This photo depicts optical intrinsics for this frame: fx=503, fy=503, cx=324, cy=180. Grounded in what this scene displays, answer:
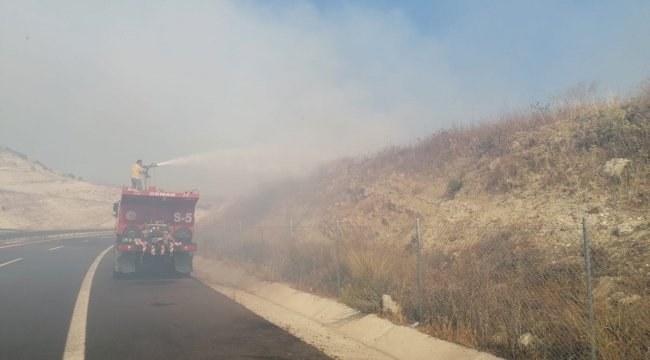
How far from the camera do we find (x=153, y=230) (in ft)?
58.1

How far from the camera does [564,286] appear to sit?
25.6 feet

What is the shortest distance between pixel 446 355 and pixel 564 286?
2.14 m

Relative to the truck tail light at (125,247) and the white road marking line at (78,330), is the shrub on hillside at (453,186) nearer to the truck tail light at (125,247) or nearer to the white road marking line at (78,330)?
the truck tail light at (125,247)

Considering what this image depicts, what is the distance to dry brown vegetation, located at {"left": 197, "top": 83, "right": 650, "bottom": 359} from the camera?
7.35 metres

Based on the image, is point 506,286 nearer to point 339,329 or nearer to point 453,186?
point 339,329

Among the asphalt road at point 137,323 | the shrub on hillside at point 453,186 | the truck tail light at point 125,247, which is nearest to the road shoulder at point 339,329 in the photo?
the asphalt road at point 137,323

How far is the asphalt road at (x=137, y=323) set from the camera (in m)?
7.79

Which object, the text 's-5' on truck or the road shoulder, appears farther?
the text 's-5' on truck

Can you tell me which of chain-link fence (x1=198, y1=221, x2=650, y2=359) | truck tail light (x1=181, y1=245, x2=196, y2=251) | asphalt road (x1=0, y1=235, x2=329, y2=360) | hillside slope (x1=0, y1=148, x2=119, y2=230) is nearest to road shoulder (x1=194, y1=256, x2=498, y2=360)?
chain-link fence (x1=198, y1=221, x2=650, y2=359)

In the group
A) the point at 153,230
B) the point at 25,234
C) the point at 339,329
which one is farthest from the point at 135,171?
the point at 25,234

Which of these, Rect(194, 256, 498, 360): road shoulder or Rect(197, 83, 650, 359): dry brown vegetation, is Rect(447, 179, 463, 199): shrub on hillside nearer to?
Rect(197, 83, 650, 359): dry brown vegetation

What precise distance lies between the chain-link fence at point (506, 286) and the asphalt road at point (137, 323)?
231 centimetres

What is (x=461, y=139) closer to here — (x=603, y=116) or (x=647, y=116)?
(x=603, y=116)

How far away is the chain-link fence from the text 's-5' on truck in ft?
16.9
